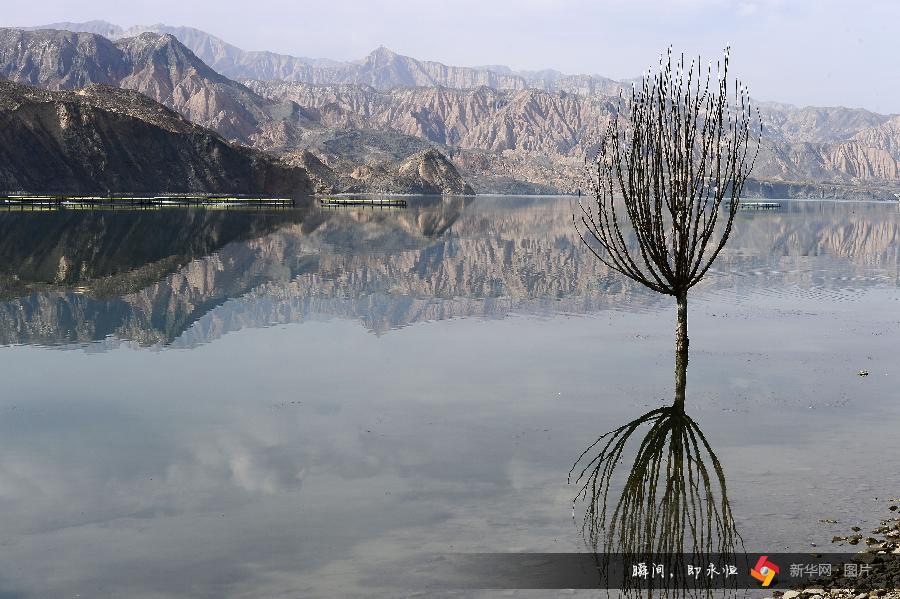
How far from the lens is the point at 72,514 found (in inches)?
600

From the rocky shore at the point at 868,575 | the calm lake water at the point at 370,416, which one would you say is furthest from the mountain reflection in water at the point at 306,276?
the rocky shore at the point at 868,575

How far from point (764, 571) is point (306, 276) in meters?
43.5

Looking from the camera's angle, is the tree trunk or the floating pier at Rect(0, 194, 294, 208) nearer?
the tree trunk

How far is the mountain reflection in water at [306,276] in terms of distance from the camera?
38125 mm

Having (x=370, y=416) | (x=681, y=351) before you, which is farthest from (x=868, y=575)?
(x=681, y=351)

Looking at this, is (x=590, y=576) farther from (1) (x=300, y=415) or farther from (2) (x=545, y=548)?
(1) (x=300, y=415)

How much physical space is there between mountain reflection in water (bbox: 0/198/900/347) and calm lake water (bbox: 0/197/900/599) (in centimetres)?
37

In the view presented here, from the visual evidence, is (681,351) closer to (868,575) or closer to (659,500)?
(659,500)

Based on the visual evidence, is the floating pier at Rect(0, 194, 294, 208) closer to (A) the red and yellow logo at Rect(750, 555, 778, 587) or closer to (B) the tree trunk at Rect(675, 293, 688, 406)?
(B) the tree trunk at Rect(675, 293, 688, 406)

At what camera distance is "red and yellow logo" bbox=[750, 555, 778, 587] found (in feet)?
41.8

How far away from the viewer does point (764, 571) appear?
12945mm

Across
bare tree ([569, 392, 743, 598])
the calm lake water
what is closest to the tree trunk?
A: the calm lake water

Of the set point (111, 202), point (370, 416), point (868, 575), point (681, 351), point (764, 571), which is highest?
point (111, 202)

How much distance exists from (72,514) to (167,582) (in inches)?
136
